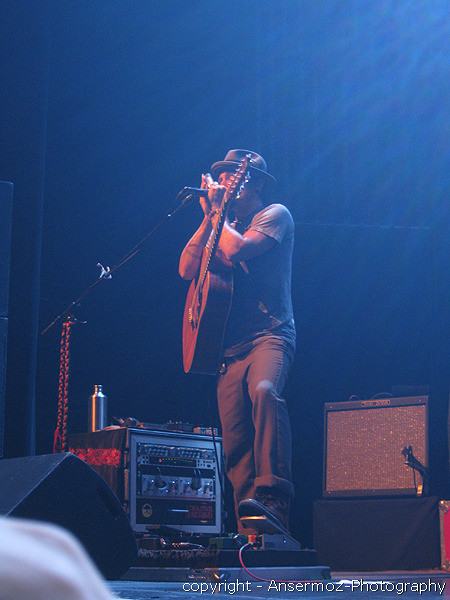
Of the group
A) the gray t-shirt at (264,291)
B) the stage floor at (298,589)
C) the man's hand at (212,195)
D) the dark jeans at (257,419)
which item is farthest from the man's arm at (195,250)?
the stage floor at (298,589)

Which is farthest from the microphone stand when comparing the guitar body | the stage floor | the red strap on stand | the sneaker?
the stage floor

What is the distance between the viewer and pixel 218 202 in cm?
333

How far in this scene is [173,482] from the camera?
279cm

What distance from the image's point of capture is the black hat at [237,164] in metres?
3.51

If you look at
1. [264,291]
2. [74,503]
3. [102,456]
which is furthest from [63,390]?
[74,503]

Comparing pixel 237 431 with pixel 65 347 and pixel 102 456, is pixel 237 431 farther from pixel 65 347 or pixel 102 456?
pixel 65 347

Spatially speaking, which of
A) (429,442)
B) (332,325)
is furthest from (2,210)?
(332,325)

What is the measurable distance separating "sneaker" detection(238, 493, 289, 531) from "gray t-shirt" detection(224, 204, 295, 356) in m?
0.75

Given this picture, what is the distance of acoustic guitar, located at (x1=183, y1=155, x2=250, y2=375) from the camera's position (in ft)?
10.6

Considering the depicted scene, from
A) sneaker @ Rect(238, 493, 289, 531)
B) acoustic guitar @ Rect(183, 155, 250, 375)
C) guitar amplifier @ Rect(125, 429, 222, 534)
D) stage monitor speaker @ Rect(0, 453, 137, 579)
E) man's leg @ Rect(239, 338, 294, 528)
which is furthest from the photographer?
acoustic guitar @ Rect(183, 155, 250, 375)

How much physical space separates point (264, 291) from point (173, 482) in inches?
41.1

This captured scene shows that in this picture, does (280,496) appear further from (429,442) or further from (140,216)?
(140,216)

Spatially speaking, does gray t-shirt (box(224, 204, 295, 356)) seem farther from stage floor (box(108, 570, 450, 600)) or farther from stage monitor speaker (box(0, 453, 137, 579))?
stage monitor speaker (box(0, 453, 137, 579))

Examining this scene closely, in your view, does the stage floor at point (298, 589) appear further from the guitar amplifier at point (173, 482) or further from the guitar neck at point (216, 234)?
the guitar neck at point (216, 234)
